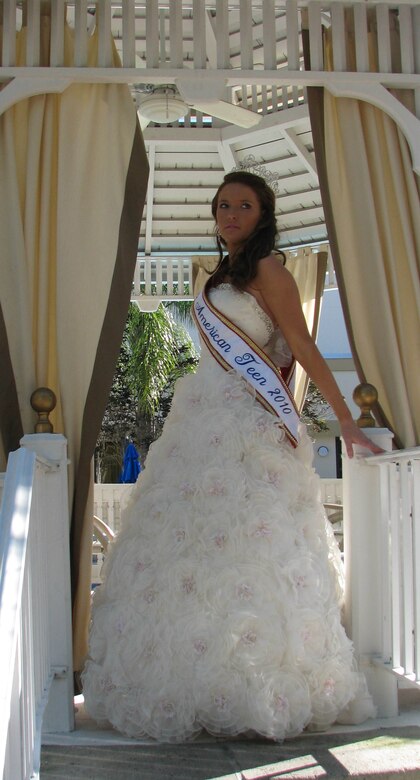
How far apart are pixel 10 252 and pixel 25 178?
294 millimetres

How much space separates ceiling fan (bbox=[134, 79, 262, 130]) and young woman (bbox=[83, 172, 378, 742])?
439mm

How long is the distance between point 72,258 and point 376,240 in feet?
3.73

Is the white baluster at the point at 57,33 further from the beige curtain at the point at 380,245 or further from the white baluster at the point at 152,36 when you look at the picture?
the beige curtain at the point at 380,245

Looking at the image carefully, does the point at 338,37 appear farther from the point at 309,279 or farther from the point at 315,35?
the point at 309,279

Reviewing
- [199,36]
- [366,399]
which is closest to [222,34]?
[199,36]

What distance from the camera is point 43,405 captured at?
9.66 feet

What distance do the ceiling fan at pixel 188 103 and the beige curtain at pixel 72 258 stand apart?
0.79ft

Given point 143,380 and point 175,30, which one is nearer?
point 175,30

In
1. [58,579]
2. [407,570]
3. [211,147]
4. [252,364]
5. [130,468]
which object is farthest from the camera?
[130,468]

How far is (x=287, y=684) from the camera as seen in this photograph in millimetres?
2564

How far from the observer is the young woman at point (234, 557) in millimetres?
2580

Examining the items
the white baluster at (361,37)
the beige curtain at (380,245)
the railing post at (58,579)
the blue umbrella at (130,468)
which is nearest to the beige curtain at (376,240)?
the beige curtain at (380,245)

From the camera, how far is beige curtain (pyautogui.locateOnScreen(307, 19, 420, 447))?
329cm

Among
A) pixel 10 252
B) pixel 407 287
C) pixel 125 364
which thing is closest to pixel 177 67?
pixel 10 252
